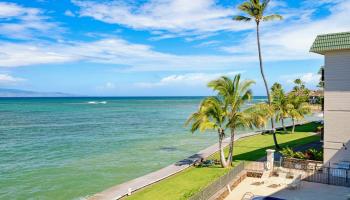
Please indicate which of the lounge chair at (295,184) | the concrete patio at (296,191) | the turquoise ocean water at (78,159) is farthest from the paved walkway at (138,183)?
the lounge chair at (295,184)

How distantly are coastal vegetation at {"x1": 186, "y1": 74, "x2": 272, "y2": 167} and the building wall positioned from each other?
13.8ft

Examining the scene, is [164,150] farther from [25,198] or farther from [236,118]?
[25,198]

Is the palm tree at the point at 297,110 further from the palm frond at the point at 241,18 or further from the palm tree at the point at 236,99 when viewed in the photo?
the palm tree at the point at 236,99

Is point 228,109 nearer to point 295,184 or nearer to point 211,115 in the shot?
point 211,115

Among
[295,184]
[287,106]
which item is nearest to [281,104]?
[287,106]

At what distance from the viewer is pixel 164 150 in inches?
1427

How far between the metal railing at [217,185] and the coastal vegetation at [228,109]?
147 inches

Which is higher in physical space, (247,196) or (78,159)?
(247,196)

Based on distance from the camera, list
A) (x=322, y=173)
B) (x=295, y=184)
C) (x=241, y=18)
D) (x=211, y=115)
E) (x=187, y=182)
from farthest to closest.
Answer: (x=241, y=18) < (x=211, y=115) < (x=187, y=182) < (x=322, y=173) < (x=295, y=184)

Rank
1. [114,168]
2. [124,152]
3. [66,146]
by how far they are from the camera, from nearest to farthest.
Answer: [114,168] → [124,152] → [66,146]

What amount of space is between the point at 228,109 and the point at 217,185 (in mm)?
8027

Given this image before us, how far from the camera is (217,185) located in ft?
56.4

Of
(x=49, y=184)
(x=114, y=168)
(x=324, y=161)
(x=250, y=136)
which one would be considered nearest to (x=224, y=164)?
(x=324, y=161)

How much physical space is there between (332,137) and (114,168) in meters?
16.6
